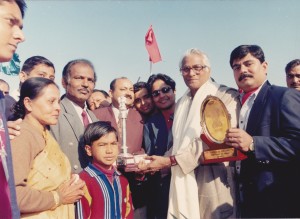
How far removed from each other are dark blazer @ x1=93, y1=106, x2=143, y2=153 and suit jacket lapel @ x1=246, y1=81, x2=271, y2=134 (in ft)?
5.40

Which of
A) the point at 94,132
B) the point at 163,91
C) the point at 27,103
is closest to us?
the point at 27,103

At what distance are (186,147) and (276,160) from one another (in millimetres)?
1014

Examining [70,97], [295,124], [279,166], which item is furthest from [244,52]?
[70,97]

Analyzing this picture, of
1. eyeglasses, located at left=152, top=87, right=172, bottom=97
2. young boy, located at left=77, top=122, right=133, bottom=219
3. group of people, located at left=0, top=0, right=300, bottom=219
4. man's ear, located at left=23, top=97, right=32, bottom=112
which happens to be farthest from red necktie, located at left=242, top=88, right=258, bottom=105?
man's ear, located at left=23, top=97, right=32, bottom=112

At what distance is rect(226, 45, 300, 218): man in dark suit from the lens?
3.11 metres

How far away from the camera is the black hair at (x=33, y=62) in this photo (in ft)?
14.5

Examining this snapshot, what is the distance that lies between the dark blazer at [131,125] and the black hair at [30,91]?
1537mm

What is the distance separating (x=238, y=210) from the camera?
357cm

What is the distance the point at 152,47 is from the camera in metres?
A: 11.0

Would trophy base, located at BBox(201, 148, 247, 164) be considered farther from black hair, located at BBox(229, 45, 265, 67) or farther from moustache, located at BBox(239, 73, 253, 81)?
black hair, located at BBox(229, 45, 265, 67)

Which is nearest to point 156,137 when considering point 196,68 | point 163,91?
point 163,91

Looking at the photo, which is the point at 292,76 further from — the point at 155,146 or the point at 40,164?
the point at 40,164

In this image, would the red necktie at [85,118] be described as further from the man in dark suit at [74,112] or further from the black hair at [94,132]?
the black hair at [94,132]

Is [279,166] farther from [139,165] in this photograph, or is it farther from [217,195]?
[139,165]
